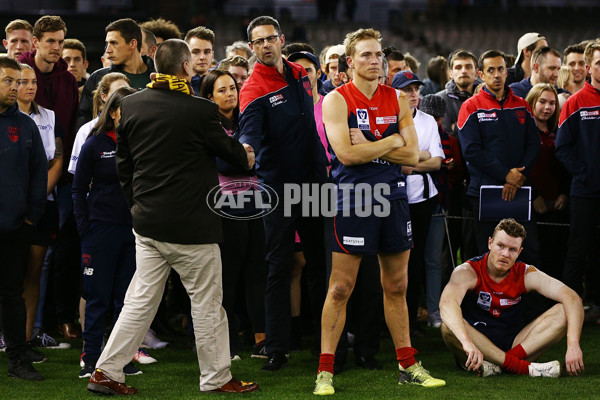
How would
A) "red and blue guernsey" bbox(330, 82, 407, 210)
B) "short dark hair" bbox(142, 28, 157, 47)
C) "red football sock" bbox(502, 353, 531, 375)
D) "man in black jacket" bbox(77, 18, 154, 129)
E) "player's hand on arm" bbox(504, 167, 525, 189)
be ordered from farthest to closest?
"short dark hair" bbox(142, 28, 157, 47) < "man in black jacket" bbox(77, 18, 154, 129) < "player's hand on arm" bbox(504, 167, 525, 189) < "red football sock" bbox(502, 353, 531, 375) < "red and blue guernsey" bbox(330, 82, 407, 210)

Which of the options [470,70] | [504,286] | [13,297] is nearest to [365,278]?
[504,286]

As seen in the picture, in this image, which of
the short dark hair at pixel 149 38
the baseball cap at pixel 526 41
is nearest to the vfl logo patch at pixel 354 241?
the short dark hair at pixel 149 38

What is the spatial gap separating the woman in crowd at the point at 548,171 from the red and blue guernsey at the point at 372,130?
2.39 m

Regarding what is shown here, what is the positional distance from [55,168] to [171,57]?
1766 millimetres

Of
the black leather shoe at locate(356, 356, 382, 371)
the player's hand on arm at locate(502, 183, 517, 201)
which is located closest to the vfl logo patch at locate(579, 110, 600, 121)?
the player's hand on arm at locate(502, 183, 517, 201)

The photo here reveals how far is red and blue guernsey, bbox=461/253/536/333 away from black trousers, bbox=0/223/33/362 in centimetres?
274

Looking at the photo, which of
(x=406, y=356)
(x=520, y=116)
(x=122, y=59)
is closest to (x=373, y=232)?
(x=406, y=356)

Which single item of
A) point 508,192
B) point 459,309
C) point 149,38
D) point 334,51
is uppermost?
point 149,38

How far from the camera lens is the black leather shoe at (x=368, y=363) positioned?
5.29 meters

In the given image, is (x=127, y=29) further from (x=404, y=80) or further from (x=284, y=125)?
(x=404, y=80)

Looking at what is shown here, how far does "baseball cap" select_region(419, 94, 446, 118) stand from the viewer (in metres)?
6.65

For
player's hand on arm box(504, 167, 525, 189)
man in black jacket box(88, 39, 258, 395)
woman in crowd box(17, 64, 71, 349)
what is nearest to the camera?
man in black jacket box(88, 39, 258, 395)

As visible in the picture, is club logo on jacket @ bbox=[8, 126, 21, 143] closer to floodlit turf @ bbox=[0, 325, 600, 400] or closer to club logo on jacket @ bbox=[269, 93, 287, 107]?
floodlit turf @ bbox=[0, 325, 600, 400]

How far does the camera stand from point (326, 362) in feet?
15.5
